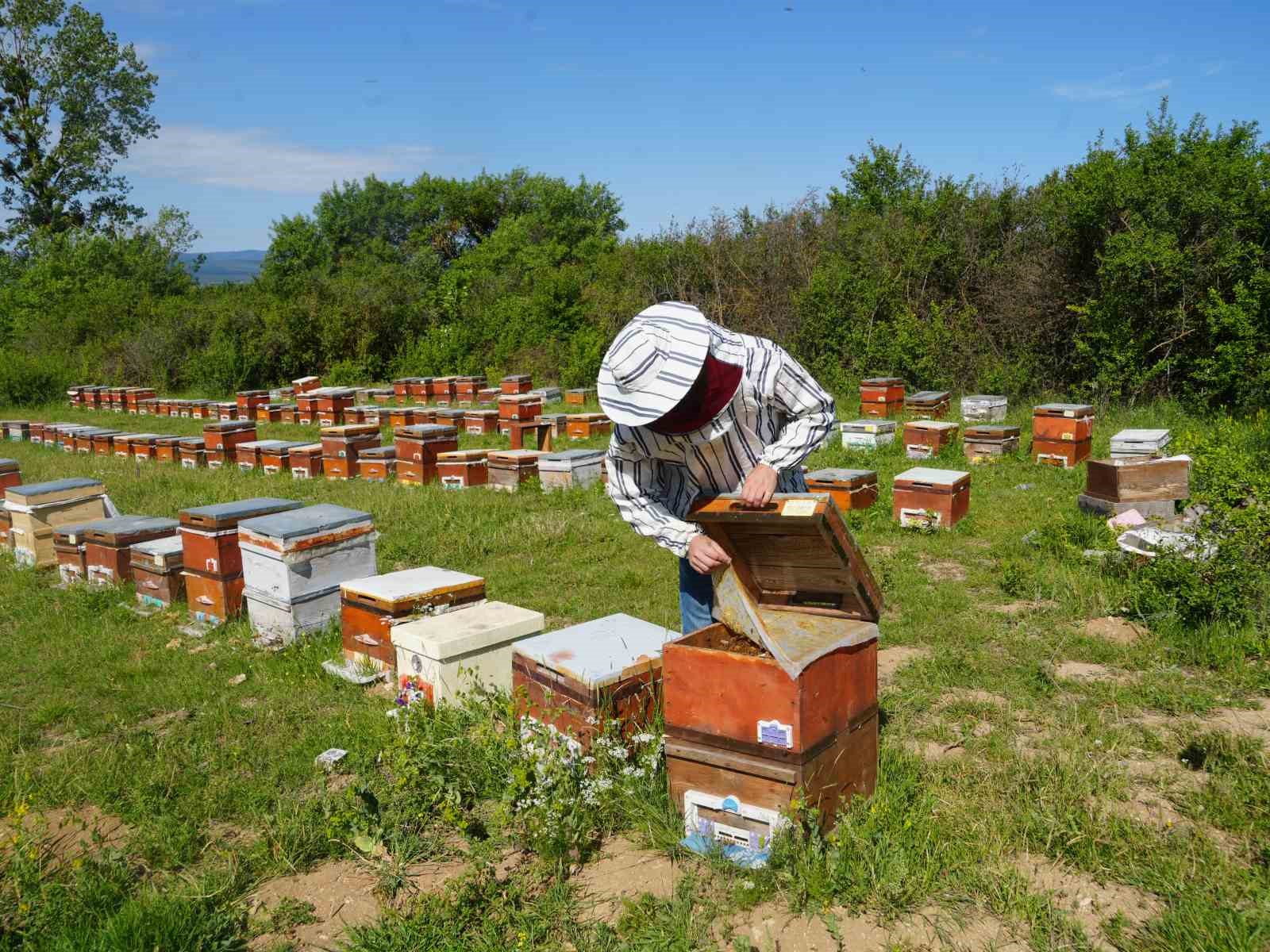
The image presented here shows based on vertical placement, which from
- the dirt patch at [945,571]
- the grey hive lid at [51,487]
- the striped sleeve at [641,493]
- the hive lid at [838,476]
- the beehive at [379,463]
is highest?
the striped sleeve at [641,493]

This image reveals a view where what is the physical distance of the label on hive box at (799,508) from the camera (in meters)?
2.60

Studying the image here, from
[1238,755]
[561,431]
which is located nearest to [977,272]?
[561,431]

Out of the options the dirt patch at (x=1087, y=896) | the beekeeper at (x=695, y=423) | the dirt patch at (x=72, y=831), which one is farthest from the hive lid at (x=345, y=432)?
the dirt patch at (x=1087, y=896)

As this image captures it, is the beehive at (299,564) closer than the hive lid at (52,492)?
Yes

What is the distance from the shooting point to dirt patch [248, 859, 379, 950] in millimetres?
2766

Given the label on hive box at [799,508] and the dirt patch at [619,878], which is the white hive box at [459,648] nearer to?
the dirt patch at [619,878]

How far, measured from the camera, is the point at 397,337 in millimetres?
25406

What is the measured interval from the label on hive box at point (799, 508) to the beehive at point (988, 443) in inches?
317

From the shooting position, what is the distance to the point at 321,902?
9.64ft

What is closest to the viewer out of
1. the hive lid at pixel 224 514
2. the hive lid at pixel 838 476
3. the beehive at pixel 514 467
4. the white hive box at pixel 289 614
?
the white hive box at pixel 289 614

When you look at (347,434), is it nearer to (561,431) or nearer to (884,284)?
(561,431)

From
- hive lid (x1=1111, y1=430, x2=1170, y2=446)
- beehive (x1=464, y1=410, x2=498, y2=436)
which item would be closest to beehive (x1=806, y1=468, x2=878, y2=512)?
hive lid (x1=1111, y1=430, x2=1170, y2=446)

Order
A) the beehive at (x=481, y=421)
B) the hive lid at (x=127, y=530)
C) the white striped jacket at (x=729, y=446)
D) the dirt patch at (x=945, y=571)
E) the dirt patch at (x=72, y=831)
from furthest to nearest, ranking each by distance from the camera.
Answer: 1. the beehive at (x=481, y=421)
2. the hive lid at (x=127, y=530)
3. the dirt patch at (x=945, y=571)
4. the dirt patch at (x=72, y=831)
5. the white striped jacket at (x=729, y=446)

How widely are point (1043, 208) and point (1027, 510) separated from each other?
9480 millimetres
